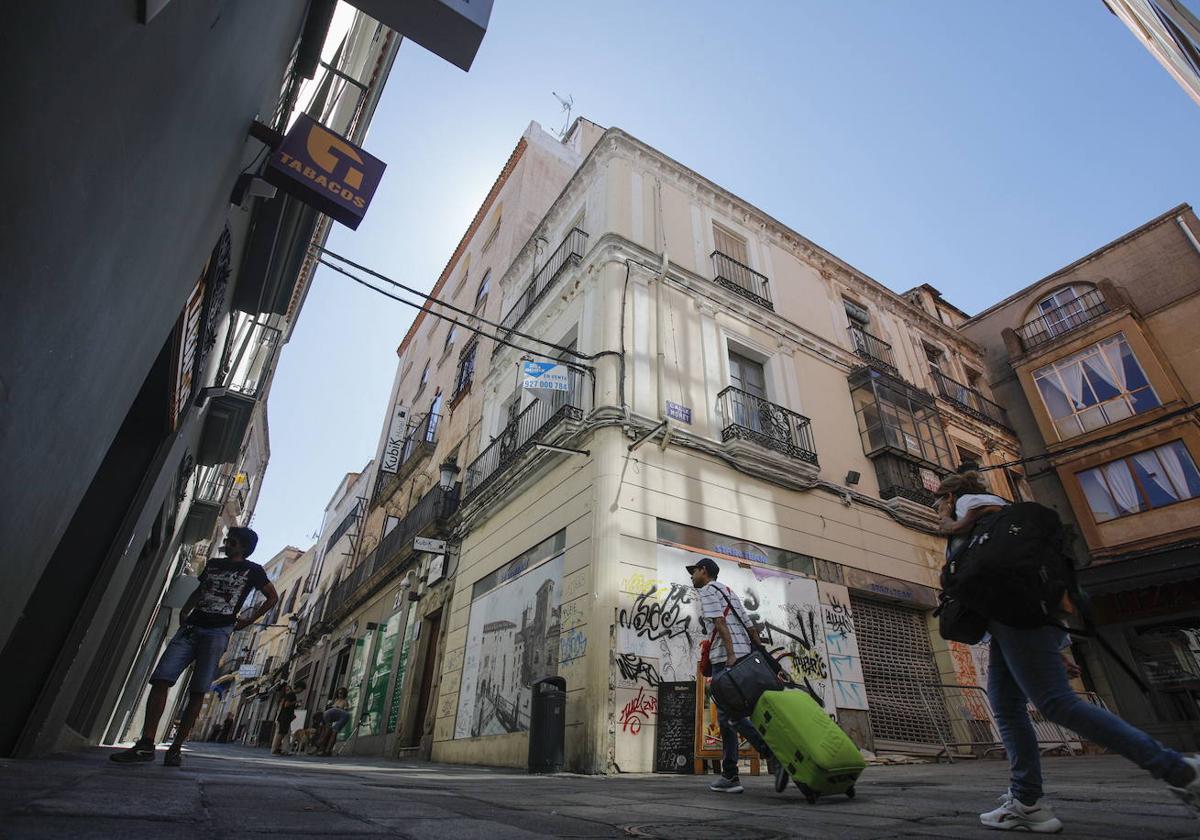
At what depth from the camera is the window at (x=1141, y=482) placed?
12828mm

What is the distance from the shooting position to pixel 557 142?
1797cm

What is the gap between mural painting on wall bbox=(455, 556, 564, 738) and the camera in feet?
26.6

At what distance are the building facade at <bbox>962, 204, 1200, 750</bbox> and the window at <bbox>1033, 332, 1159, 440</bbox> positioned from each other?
26mm

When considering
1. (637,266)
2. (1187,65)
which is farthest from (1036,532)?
(1187,65)

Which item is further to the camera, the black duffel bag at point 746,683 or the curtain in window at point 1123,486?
the curtain in window at point 1123,486

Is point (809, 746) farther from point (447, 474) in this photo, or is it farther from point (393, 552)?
point (393, 552)

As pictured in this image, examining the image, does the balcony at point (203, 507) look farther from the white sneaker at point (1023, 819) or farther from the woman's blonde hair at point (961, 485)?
the white sneaker at point (1023, 819)

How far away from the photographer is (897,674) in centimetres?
955

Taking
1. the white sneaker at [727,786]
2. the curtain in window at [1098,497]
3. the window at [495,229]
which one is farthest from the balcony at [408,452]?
the curtain in window at [1098,497]

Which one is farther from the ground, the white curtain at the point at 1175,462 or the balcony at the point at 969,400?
the balcony at the point at 969,400

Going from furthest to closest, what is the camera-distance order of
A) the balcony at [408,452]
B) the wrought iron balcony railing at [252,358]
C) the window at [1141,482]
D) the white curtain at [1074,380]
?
the balcony at [408,452]
the white curtain at [1074,380]
the window at [1141,482]
the wrought iron balcony railing at [252,358]

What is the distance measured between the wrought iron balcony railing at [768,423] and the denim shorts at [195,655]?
7.31 metres

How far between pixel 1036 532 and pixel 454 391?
14926 millimetres

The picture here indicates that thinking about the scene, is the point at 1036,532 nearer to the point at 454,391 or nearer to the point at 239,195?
the point at 239,195
